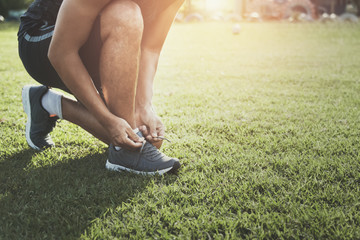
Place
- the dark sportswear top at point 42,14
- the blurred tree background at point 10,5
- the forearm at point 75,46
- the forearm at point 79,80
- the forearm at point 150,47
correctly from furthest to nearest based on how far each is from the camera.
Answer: the blurred tree background at point 10,5 → the forearm at point 150,47 → the dark sportswear top at point 42,14 → the forearm at point 79,80 → the forearm at point 75,46

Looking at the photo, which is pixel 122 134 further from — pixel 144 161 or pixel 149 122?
pixel 149 122

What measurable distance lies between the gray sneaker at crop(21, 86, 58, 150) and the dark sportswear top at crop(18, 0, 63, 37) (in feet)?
1.42

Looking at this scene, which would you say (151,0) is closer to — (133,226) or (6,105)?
(133,226)

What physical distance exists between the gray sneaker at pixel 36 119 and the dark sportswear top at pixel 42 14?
17.1 inches

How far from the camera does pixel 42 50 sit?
1944mm

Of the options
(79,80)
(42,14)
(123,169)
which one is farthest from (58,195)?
(42,14)

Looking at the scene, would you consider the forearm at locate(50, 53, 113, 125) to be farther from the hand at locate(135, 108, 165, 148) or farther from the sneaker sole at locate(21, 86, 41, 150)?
the sneaker sole at locate(21, 86, 41, 150)

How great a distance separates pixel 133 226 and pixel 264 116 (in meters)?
1.99

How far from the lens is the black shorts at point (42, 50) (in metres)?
1.91

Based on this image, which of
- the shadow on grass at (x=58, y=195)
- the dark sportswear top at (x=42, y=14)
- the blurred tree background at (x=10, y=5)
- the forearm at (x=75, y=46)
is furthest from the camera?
the blurred tree background at (x=10, y=5)

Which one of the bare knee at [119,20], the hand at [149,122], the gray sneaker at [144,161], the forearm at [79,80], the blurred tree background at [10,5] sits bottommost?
the blurred tree background at [10,5]

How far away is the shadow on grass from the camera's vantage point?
1473 millimetres

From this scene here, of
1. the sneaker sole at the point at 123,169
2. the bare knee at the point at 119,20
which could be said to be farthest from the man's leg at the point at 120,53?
the sneaker sole at the point at 123,169

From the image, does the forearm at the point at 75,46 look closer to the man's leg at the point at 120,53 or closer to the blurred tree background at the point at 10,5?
the man's leg at the point at 120,53
